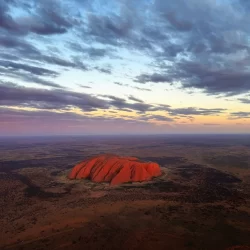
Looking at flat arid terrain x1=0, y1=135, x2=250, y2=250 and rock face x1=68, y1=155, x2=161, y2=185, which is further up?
rock face x1=68, y1=155, x2=161, y2=185

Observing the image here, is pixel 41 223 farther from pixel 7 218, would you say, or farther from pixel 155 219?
pixel 155 219

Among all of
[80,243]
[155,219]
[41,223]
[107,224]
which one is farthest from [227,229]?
[41,223]

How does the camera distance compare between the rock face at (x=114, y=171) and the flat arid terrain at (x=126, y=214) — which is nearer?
the flat arid terrain at (x=126, y=214)

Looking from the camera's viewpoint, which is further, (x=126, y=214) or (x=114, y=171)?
(x=114, y=171)

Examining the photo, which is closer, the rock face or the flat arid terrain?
the flat arid terrain

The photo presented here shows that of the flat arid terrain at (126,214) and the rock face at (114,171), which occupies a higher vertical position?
the rock face at (114,171)

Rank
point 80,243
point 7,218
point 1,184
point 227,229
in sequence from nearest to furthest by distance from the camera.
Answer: point 80,243
point 227,229
point 7,218
point 1,184

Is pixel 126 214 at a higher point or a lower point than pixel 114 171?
lower

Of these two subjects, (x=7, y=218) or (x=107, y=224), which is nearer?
(x=107, y=224)
